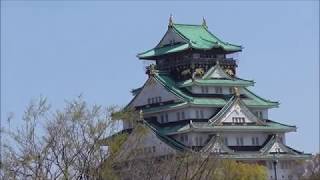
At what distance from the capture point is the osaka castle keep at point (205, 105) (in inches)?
2283

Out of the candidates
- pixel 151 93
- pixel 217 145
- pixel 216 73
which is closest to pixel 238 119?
pixel 217 145

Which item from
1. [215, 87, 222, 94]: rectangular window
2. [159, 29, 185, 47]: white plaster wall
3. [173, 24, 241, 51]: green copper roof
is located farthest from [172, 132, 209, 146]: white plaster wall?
[159, 29, 185, 47]: white plaster wall

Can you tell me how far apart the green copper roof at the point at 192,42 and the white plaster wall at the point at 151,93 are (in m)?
2.84

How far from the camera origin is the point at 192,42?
61938 mm

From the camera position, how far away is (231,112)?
59125mm

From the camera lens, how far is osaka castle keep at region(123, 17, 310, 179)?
58000 mm

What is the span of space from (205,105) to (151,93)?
447cm

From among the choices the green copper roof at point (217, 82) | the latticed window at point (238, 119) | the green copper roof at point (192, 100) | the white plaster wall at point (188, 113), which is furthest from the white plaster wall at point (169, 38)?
the latticed window at point (238, 119)

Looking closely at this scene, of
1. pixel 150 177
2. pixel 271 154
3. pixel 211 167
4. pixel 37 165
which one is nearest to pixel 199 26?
pixel 271 154

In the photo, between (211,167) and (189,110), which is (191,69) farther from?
(211,167)

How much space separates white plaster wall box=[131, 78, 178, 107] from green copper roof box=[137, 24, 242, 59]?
284cm

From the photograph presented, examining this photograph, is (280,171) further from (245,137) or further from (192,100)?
(192,100)

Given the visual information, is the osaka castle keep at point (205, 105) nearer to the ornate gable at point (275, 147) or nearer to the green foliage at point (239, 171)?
the ornate gable at point (275, 147)

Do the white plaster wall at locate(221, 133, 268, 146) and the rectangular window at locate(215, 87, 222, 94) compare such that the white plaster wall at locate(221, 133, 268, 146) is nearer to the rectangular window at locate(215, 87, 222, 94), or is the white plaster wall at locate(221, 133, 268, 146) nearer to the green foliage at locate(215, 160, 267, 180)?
the green foliage at locate(215, 160, 267, 180)
